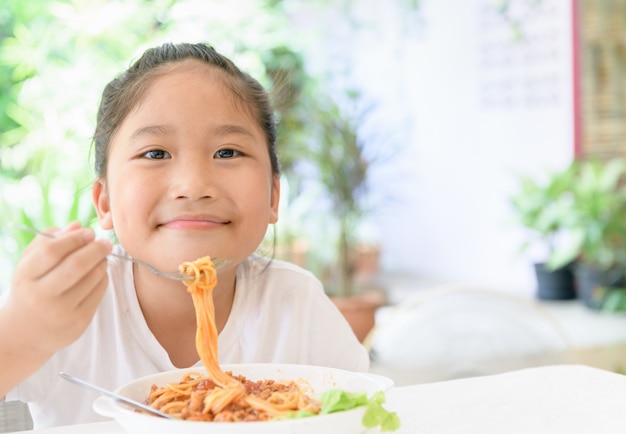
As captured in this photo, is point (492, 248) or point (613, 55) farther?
point (492, 248)

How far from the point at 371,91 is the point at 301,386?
253 inches

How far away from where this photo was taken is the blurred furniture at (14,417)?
128 centimetres

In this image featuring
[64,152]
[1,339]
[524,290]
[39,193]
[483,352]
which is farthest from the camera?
[524,290]

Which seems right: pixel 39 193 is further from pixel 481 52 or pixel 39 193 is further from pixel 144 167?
pixel 481 52

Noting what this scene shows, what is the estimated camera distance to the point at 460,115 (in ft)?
20.7

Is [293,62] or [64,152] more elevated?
[293,62]

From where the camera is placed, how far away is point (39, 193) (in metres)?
3.54

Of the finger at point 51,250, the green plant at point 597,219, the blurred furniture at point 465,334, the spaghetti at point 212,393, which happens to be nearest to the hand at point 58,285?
the finger at point 51,250

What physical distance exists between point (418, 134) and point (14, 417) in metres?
5.76

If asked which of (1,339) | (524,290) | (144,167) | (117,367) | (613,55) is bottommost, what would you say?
(524,290)

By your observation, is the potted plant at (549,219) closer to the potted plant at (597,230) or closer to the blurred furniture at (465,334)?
the potted plant at (597,230)

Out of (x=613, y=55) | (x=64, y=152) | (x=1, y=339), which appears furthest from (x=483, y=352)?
(x=613, y=55)

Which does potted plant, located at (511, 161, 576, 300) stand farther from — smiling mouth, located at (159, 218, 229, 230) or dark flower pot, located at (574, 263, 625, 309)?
smiling mouth, located at (159, 218, 229, 230)

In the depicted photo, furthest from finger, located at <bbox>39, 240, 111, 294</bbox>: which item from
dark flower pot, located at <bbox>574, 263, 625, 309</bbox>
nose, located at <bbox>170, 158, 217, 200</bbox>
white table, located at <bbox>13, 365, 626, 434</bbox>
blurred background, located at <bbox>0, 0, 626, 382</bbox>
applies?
dark flower pot, located at <bbox>574, 263, 625, 309</bbox>
